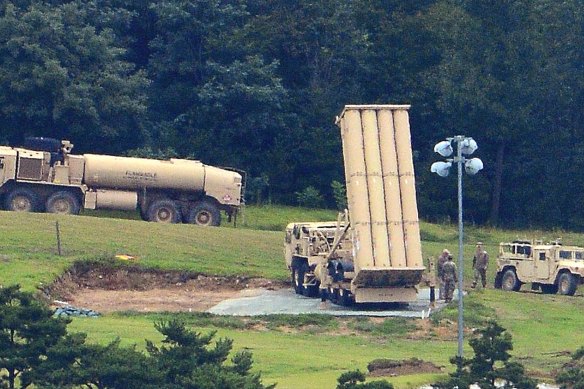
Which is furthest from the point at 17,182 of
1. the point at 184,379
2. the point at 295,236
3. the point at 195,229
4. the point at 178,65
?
the point at 184,379

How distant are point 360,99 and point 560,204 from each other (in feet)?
34.9

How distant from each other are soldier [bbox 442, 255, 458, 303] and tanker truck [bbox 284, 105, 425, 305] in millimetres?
1213

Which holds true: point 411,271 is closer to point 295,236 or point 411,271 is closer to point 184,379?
point 295,236

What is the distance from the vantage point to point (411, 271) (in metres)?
40.8

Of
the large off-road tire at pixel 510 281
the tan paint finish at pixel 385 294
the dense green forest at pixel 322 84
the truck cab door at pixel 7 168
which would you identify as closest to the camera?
the tan paint finish at pixel 385 294

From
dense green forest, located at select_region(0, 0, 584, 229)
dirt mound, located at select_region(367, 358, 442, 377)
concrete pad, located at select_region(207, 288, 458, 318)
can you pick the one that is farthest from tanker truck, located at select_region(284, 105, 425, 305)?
dense green forest, located at select_region(0, 0, 584, 229)

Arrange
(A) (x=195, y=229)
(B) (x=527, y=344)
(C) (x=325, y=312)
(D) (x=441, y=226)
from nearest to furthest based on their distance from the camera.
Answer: (B) (x=527, y=344) < (C) (x=325, y=312) < (A) (x=195, y=229) < (D) (x=441, y=226)

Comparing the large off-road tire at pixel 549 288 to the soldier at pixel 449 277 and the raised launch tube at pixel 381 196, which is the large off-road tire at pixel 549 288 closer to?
→ the soldier at pixel 449 277

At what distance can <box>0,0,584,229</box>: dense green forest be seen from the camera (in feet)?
228

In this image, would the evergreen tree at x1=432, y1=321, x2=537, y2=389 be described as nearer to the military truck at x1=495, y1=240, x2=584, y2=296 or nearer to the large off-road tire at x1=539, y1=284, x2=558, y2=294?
the military truck at x1=495, y1=240, x2=584, y2=296

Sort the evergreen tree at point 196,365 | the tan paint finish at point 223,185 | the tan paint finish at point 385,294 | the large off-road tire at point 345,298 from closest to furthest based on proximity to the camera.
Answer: the evergreen tree at point 196,365 → the tan paint finish at point 385,294 → the large off-road tire at point 345,298 → the tan paint finish at point 223,185

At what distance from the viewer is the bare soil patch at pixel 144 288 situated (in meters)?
41.7

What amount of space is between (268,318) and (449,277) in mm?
5733

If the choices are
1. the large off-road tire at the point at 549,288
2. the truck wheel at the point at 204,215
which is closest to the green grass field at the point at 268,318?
the truck wheel at the point at 204,215
